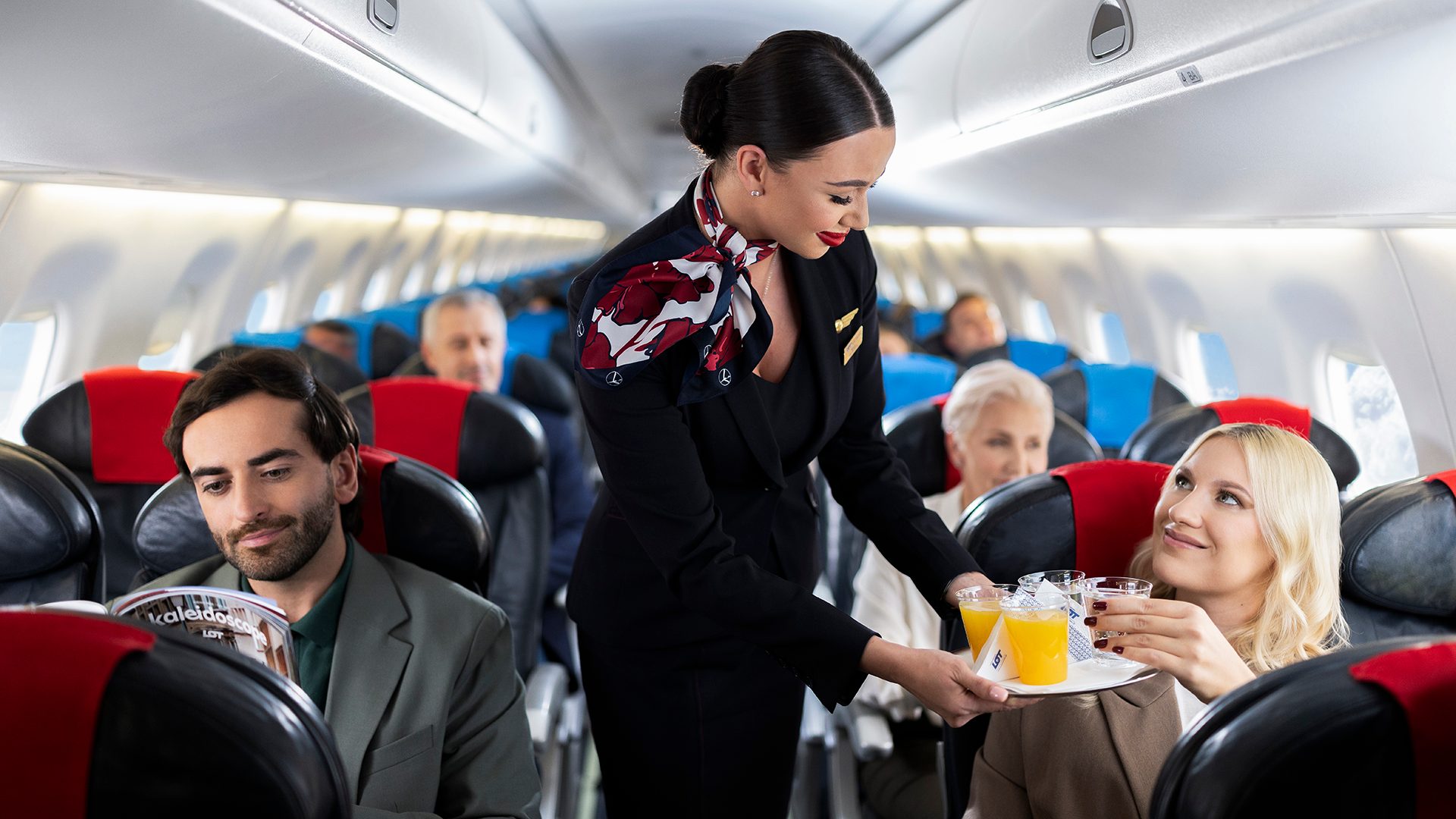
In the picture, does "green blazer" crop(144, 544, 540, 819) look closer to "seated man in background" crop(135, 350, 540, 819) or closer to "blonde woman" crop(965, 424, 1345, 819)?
"seated man in background" crop(135, 350, 540, 819)

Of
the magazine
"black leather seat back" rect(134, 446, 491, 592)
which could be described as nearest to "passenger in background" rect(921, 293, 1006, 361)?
"black leather seat back" rect(134, 446, 491, 592)

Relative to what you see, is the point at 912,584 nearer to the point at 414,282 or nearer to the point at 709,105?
the point at 709,105

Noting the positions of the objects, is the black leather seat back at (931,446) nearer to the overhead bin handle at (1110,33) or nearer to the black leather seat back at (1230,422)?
the black leather seat back at (1230,422)

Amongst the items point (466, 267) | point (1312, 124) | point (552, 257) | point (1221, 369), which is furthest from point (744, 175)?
point (552, 257)

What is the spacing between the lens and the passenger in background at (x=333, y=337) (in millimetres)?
5594

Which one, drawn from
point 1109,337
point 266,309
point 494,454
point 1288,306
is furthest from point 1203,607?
point 266,309

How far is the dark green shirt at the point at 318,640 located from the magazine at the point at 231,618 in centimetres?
49

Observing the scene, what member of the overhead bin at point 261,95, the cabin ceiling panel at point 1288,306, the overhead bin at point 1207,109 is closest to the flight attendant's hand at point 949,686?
the overhead bin at point 1207,109

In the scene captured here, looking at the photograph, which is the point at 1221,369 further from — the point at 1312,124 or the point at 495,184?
the point at 495,184


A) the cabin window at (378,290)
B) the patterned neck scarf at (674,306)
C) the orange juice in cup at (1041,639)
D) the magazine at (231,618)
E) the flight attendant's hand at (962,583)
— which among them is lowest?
the orange juice in cup at (1041,639)

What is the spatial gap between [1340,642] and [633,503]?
4.21 ft

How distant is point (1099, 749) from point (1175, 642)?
328mm

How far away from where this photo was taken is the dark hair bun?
5.65 feet

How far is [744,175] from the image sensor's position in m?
1.68
